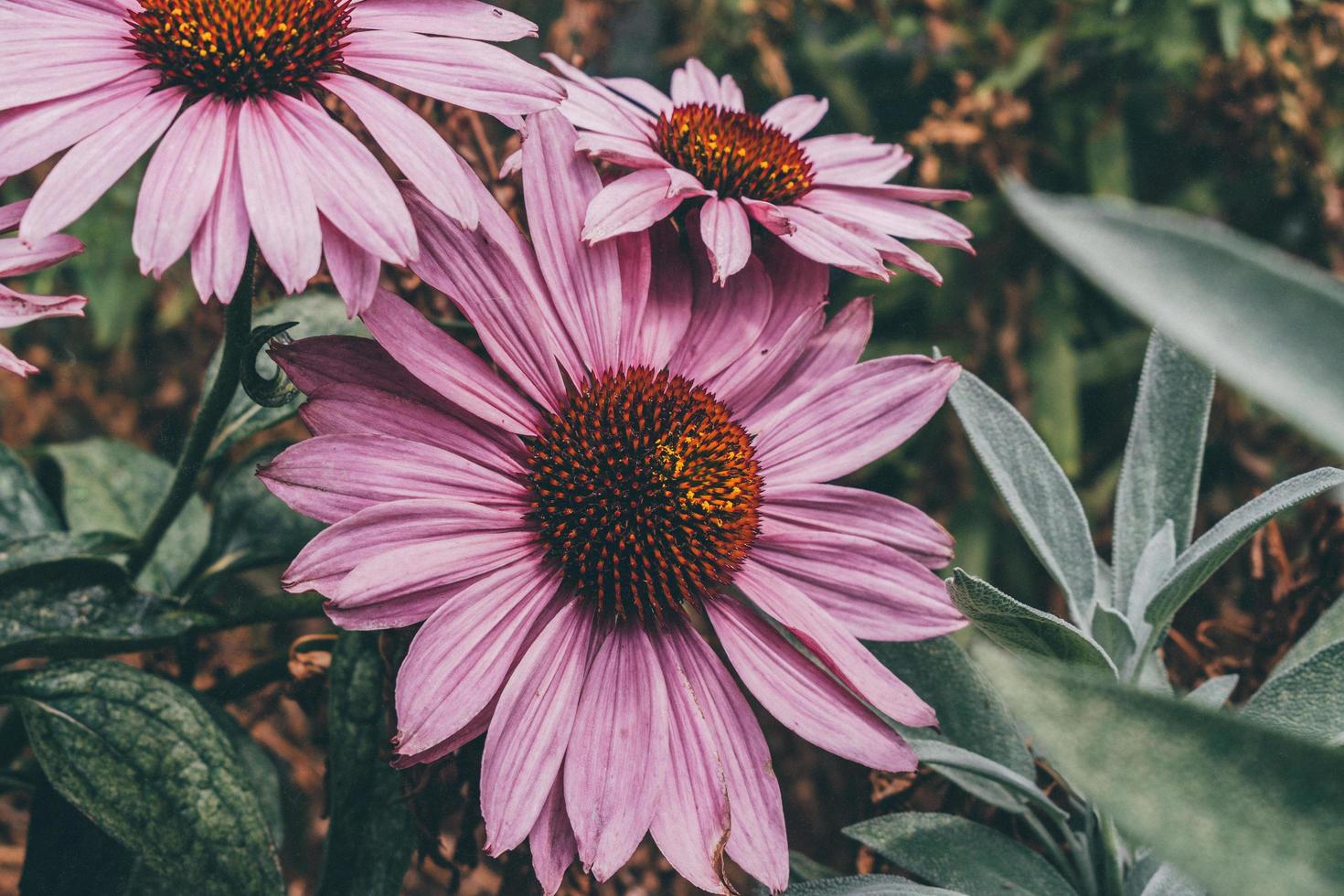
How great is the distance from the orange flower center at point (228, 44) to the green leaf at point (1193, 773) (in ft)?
1.17

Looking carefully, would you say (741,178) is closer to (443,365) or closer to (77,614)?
(443,365)

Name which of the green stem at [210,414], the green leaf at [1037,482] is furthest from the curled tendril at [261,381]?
the green leaf at [1037,482]

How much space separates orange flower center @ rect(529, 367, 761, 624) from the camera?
1.46ft

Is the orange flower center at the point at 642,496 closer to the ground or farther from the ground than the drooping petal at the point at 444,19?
closer to the ground

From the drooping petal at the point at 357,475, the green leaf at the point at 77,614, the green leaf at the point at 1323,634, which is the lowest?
the green leaf at the point at 1323,634

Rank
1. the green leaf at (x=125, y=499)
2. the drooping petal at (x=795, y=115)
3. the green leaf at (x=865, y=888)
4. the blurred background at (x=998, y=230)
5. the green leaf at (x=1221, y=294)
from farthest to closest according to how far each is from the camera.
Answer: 1. the blurred background at (x=998, y=230)
2. the green leaf at (x=125, y=499)
3. the drooping petal at (x=795, y=115)
4. the green leaf at (x=865, y=888)
5. the green leaf at (x=1221, y=294)

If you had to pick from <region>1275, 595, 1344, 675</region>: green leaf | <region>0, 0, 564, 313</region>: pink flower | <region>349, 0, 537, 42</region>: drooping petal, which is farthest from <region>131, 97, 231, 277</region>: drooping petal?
<region>1275, 595, 1344, 675</region>: green leaf

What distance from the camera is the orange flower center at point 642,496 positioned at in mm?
445

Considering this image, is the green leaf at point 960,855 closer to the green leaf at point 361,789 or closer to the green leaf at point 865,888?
the green leaf at point 865,888

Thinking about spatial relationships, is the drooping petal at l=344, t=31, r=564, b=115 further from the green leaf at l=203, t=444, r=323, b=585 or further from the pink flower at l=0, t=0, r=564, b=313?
the green leaf at l=203, t=444, r=323, b=585

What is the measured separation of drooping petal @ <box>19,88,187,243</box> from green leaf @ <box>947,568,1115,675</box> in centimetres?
35

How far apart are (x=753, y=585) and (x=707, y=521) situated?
0.12 ft

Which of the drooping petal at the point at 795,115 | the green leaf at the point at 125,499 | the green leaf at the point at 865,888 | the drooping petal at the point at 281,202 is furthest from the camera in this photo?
the green leaf at the point at 125,499

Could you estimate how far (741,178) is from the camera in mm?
488
